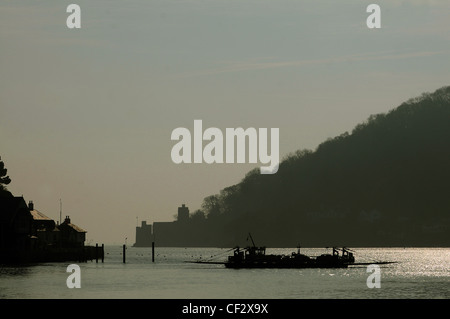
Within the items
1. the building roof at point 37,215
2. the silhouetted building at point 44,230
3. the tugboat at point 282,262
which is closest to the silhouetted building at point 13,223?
the silhouetted building at point 44,230

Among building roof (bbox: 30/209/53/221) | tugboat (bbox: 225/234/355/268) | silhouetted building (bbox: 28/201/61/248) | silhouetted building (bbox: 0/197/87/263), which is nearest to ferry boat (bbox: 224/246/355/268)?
A: tugboat (bbox: 225/234/355/268)

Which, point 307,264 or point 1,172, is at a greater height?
point 1,172

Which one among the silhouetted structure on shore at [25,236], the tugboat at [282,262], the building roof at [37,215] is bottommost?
the tugboat at [282,262]

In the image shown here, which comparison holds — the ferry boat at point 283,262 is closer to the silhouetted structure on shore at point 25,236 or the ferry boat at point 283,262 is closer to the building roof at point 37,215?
the silhouetted structure on shore at point 25,236

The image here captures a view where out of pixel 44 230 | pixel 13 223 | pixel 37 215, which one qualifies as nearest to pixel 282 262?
pixel 13 223

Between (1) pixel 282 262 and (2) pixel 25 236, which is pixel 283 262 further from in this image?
(2) pixel 25 236

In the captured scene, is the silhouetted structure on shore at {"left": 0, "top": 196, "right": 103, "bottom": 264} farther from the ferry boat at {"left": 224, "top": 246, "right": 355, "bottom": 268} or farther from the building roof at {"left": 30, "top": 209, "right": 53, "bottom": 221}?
the ferry boat at {"left": 224, "top": 246, "right": 355, "bottom": 268}

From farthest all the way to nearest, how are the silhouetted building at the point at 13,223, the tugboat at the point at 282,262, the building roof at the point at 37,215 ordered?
the building roof at the point at 37,215 → the tugboat at the point at 282,262 → the silhouetted building at the point at 13,223
